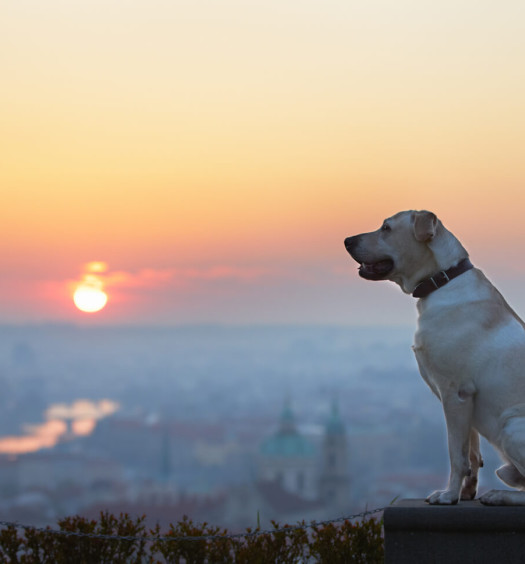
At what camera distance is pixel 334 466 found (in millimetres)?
119312

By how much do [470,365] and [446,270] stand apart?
47 cm

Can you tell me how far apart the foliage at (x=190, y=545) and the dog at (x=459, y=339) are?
47.9 inches

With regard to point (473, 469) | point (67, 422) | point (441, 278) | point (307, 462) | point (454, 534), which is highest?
point (67, 422)

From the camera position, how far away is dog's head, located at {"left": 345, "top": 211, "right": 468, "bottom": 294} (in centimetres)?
470

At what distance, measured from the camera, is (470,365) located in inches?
180

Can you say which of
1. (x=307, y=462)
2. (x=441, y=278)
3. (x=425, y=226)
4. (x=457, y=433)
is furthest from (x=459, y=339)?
(x=307, y=462)

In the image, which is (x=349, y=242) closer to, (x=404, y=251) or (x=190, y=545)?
(x=404, y=251)

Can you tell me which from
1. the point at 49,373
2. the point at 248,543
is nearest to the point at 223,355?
the point at 49,373

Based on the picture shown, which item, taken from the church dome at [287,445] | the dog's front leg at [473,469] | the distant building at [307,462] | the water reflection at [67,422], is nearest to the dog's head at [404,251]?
the dog's front leg at [473,469]

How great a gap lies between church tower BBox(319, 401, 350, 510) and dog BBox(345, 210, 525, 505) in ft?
361

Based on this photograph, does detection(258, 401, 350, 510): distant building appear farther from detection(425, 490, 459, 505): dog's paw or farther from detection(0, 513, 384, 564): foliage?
detection(425, 490, 459, 505): dog's paw

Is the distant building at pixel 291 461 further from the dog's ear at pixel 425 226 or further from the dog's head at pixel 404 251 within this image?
the dog's ear at pixel 425 226

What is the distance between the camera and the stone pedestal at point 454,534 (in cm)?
455

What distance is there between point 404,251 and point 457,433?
35.1 inches
